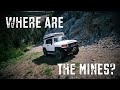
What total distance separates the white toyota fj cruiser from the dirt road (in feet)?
0.37

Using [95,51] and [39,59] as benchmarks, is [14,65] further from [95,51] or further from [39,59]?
[95,51]

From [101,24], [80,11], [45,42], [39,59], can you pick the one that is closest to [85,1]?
[80,11]

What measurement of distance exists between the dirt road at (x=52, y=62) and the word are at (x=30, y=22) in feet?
1.91

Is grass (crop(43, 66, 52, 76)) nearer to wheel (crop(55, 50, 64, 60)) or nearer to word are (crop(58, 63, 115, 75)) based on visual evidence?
word are (crop(58, 63, 115, 75))

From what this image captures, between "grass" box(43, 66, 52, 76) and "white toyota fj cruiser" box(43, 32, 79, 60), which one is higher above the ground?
"white toyota fj cruiser" box(43, 32, 79, 60)

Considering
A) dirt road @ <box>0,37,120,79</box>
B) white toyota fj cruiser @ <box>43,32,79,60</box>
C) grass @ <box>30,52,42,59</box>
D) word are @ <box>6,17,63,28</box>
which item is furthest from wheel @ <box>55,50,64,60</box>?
word are @ <box>6,17,63,28</box>

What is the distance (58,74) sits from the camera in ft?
15.5

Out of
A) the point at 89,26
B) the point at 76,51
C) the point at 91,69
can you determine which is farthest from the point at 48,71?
the point at 89,26

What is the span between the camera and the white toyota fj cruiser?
475 centimetres

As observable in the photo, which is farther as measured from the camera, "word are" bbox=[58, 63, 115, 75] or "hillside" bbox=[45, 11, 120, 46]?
"hillside" bbox=[45, 11, 120, 46]

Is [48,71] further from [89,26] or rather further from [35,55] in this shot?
[89,26]

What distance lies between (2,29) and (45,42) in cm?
110

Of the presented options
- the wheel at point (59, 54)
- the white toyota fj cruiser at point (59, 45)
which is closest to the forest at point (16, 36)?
the white toyota fj cruiser at point (59, 45)

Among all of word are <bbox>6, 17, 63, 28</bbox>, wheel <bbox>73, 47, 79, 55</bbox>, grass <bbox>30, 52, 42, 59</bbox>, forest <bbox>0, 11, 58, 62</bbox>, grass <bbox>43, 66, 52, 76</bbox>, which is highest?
word are <bbox>6, 17, 63, 28</bbox>
